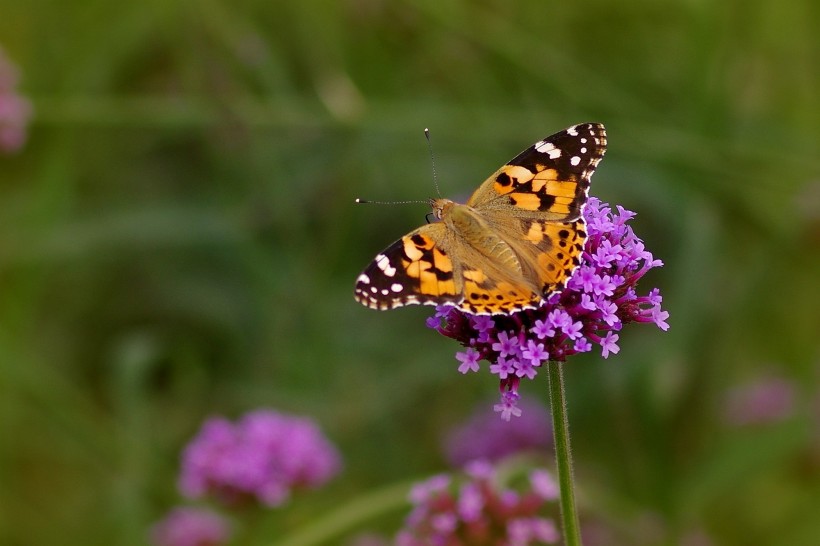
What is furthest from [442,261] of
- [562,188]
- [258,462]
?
[258,462]

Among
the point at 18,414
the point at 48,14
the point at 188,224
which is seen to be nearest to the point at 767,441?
the point at 188,224

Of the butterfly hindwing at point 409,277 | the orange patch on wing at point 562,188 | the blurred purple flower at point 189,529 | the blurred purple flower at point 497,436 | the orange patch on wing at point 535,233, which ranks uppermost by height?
the blurred purple flower at point 497,436

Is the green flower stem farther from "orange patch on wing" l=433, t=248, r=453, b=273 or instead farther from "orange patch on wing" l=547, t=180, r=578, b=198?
"orange patch on wing" l=547, t=180, r=578, b=198

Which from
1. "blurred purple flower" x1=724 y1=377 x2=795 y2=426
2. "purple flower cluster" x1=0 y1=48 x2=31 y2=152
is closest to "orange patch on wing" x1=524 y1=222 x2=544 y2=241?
"blurred purple flower" x1=724 y1=377 x2=795 y2=426

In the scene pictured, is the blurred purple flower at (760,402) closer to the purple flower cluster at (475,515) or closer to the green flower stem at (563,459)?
the purple flower cluster at (475,515)

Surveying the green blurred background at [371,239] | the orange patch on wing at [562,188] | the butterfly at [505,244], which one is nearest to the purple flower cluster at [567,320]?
the butterfly at [505,244]

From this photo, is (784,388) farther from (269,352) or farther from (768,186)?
(269,352)
